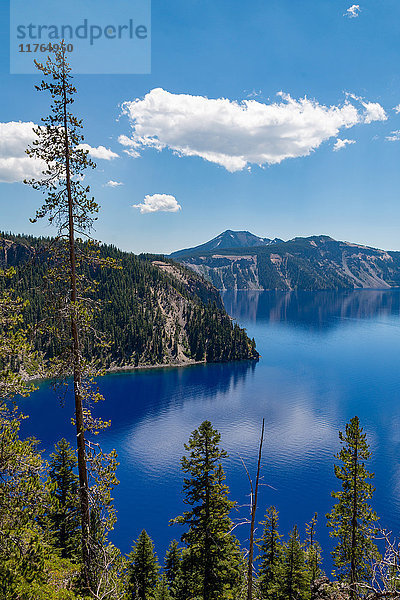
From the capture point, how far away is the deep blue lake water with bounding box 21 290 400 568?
6228 centimetres

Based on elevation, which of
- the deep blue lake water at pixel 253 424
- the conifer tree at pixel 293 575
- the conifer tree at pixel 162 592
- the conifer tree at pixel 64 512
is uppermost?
the conifer tree at pixel 64 512

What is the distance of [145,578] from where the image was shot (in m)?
34.2

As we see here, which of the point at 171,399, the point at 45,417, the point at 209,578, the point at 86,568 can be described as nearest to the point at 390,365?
the point at 171,399

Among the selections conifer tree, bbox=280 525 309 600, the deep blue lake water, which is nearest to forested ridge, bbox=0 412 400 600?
conifer tree, bbox=280 525 309 600

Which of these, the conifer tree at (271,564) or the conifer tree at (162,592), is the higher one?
the conifer tree at (271,564)

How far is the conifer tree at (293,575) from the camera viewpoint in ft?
97.9

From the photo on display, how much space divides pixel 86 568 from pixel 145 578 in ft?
82.6

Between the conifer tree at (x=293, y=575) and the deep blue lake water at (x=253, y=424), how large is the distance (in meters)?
24.2

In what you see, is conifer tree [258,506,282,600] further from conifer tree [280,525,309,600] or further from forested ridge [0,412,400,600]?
conifer tree [280,525,309,600]

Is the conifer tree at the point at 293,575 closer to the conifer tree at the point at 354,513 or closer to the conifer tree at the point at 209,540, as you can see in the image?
the conifer tree at the point at 354,513

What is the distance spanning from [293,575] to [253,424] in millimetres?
65809

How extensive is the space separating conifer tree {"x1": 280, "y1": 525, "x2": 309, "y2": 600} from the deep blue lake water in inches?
→ 954

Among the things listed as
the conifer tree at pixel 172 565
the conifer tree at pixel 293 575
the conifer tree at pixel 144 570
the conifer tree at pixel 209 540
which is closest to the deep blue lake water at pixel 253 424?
the conifer tree at pixel 172 565

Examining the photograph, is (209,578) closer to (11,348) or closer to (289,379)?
(11,348)
